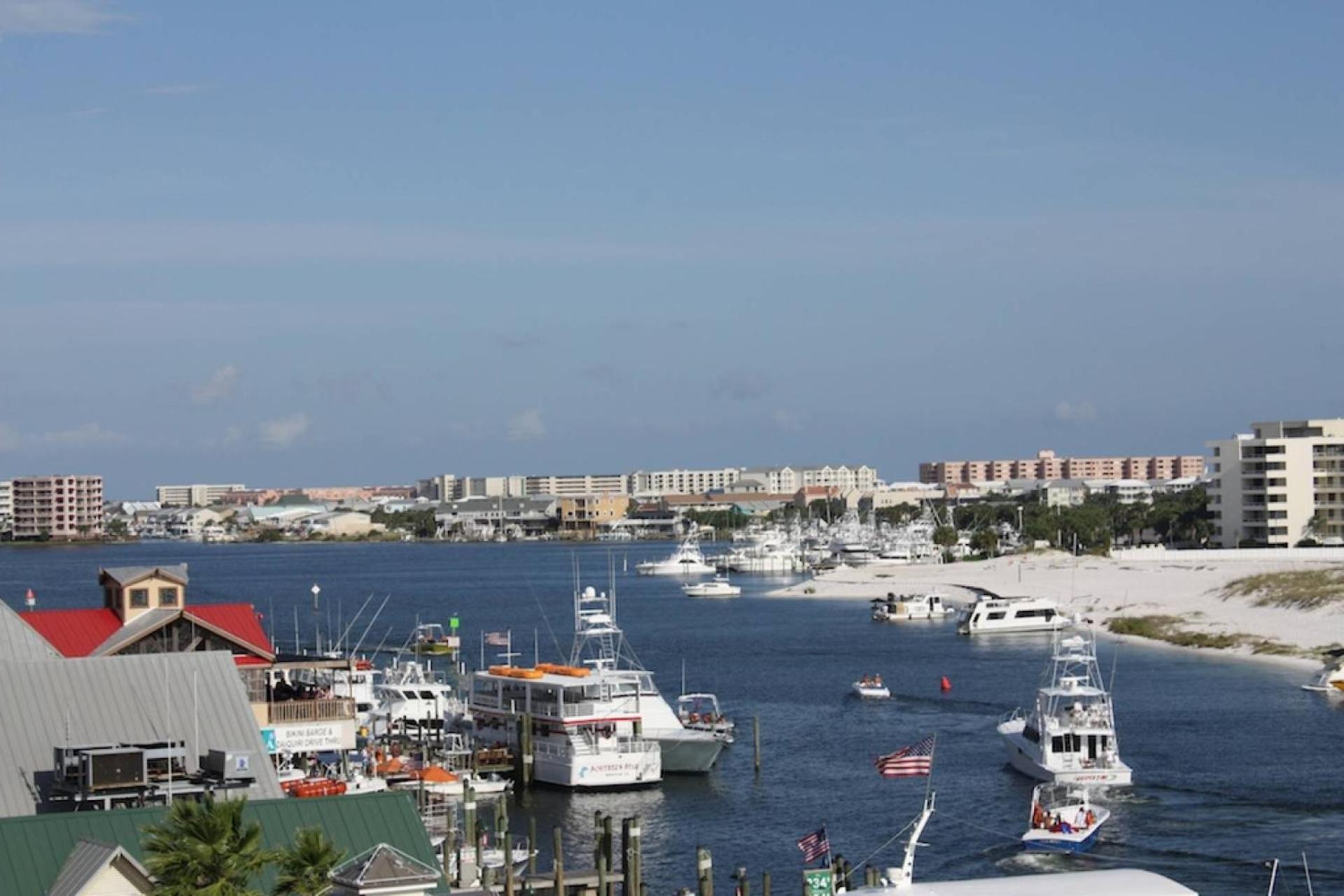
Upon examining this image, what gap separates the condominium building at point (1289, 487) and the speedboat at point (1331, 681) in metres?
68.9

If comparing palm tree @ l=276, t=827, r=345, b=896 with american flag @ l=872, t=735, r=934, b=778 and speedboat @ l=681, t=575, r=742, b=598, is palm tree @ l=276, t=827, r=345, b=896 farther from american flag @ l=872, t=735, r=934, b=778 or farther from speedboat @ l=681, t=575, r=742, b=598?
speedboat @ l=681, t=575, r=742, b=598

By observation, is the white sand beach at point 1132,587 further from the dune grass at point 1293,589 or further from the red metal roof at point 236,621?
the red metal roof at point 236,621

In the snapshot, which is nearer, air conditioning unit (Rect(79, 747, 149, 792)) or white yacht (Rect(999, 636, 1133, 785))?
air conditioning unit (Rect(79, 747, 149, 792))

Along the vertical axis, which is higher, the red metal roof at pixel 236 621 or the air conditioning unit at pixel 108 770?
the red metal roof at pixel 236 621

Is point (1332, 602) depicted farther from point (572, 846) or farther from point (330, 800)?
point (330, 800)

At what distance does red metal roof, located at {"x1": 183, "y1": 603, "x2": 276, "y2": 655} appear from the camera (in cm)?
4303

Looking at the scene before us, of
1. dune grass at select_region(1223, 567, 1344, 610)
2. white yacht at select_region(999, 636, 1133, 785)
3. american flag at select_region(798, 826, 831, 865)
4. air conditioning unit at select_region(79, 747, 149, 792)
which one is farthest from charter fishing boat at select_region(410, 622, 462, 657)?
→ air conditioning unit at select_region(79, 747, 149, 792)

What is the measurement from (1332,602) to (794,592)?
62.7m

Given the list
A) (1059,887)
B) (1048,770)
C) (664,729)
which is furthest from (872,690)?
(1059,887)

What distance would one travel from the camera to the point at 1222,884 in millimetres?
40719

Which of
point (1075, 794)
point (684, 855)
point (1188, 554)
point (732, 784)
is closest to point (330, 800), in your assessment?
point (684, 855)

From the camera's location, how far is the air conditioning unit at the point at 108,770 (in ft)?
86.0

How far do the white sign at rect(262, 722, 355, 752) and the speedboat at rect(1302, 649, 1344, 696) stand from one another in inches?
1726

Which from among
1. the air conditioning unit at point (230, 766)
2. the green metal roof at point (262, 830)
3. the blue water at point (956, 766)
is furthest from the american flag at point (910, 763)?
the green metal roof at point (262, 830)
